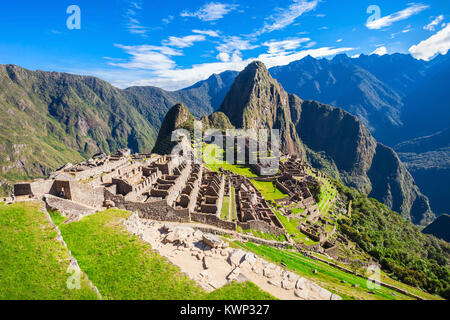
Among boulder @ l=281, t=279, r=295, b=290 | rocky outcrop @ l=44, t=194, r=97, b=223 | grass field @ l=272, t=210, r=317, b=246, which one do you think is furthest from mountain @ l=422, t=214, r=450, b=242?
rocky outcrop @ l=44, t=194, r=97, b=223

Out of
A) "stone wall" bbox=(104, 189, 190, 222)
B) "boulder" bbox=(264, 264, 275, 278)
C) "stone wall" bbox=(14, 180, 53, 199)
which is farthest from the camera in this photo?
"stone wall" bbox=(104, 189, 190, 222)

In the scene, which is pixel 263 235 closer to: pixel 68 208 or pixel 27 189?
pixel 68 208

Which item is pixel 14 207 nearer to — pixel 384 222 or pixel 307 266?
pixel 307 266

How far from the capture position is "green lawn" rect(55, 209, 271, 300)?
485 inches

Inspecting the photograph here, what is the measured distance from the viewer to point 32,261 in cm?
1227

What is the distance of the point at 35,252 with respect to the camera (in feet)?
42.1

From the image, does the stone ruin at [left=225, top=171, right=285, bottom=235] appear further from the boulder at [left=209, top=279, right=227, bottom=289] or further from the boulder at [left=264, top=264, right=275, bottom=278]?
the boulder at [left=209, top=279, right=227, bottom=289]

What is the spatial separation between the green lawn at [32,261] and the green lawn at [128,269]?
4.29ft

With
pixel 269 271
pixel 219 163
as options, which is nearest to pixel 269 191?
pixel 219 163

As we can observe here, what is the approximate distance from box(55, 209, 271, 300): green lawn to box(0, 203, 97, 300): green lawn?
4.29ft

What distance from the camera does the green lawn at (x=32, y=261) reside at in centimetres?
1077

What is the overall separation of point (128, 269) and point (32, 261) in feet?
17.1

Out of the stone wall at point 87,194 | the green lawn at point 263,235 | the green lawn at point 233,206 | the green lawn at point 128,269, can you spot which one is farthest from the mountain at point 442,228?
the stone wall at point 87,194
